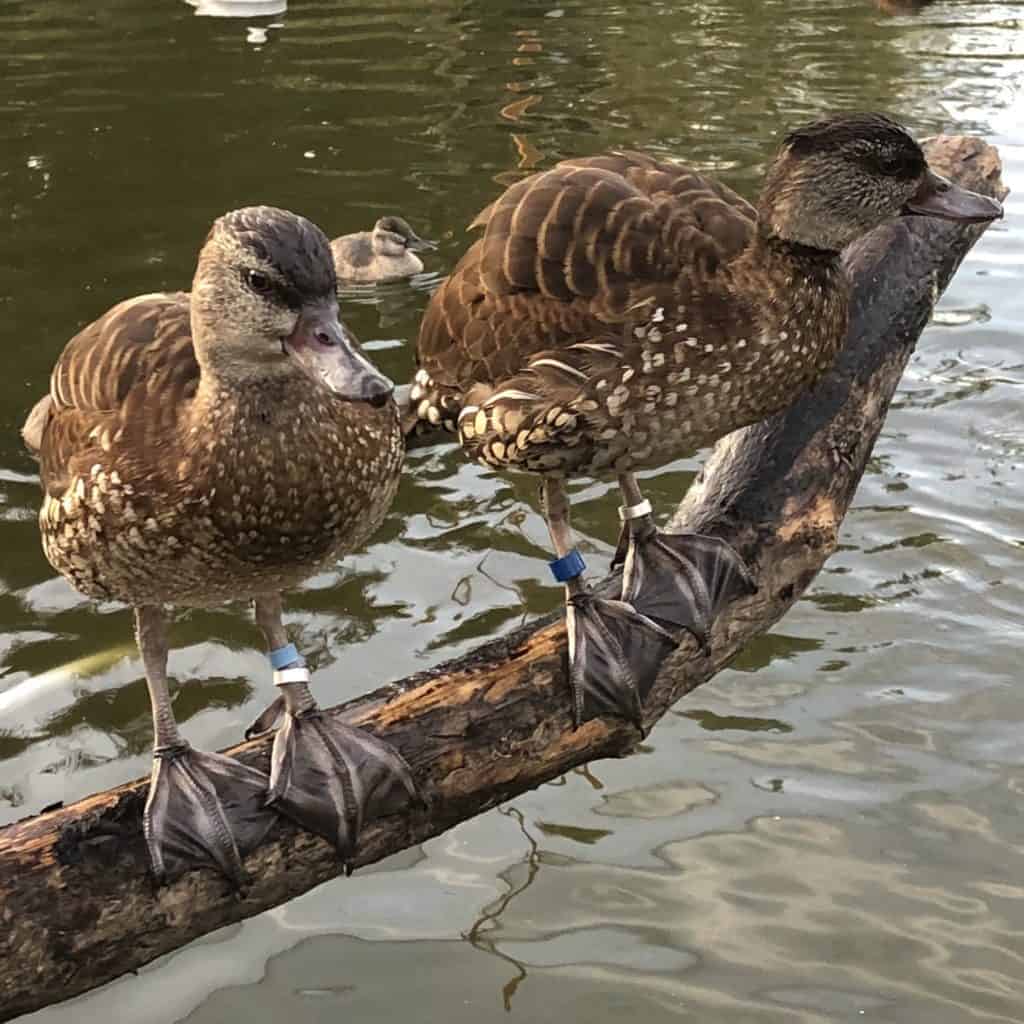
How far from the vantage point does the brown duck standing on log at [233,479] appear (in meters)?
2.87

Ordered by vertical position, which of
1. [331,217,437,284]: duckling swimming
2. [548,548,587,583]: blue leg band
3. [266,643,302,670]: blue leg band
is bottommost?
[331,217,437,284]: duckling swimming

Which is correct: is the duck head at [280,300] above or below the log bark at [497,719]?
above

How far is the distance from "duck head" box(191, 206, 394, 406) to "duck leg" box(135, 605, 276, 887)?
88cm

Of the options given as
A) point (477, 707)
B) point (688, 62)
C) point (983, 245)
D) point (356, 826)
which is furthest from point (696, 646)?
point (688, 62)

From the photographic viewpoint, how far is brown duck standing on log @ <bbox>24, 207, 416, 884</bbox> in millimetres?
2867

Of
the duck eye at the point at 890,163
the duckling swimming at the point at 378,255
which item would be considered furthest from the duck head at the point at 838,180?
the duckling swimming at the point at 378,255

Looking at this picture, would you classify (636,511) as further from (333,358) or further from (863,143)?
(333,358)

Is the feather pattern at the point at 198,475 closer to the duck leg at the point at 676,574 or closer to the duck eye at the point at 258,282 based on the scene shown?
the duck eye at the point at 258,282

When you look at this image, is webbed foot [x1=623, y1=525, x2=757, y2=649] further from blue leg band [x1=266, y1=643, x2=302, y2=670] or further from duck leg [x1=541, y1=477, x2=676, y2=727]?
blue leg band [x1=266, y1=643, x2=302, y2=670]

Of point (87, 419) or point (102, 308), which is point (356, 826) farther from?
point (102, 308)

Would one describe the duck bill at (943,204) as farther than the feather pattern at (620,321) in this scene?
Yes

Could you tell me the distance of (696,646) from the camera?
369 cm

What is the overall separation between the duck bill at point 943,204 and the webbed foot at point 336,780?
1.91m

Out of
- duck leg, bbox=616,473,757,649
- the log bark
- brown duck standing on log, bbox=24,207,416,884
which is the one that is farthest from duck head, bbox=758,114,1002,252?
brown duck standing on log, bbox=24,207,416,884
